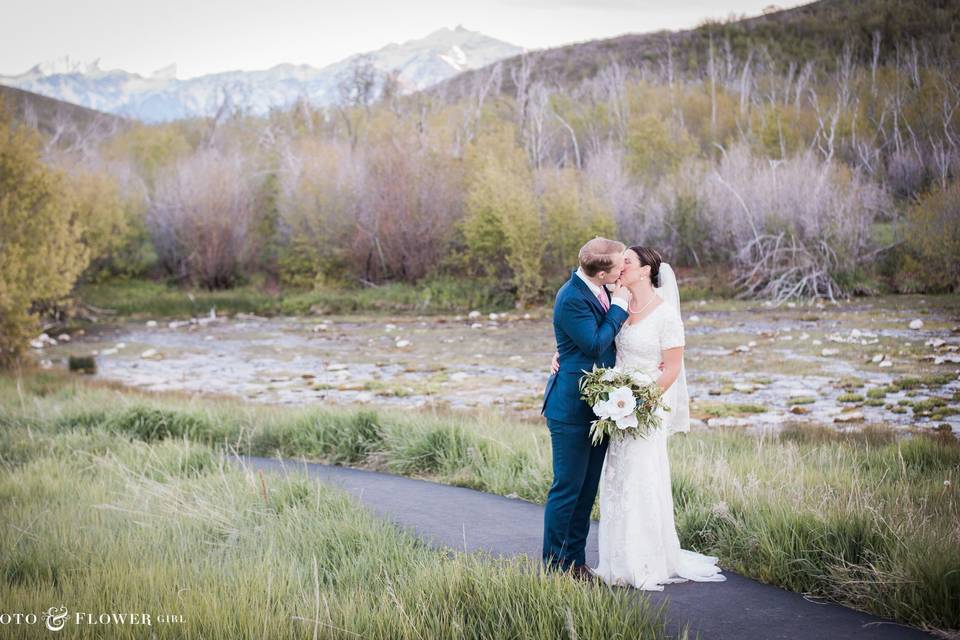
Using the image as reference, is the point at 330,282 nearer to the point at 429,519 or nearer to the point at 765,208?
the point at 765,208

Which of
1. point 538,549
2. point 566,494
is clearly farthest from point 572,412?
point 538,549

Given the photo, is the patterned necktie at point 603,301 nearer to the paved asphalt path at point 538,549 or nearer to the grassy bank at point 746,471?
the paved asphalt path at point 538,549

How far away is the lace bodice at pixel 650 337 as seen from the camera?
5.53 metres

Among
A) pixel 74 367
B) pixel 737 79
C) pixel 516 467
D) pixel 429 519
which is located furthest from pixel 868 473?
pixel 737 79

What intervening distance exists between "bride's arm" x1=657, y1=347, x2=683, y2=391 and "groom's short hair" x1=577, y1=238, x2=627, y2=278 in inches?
32.5

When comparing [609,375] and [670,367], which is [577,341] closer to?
[609,375]

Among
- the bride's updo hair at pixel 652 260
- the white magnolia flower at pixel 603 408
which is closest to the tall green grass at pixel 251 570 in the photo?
the white magnolia flower at pixel 603 408

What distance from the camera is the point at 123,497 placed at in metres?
7.59

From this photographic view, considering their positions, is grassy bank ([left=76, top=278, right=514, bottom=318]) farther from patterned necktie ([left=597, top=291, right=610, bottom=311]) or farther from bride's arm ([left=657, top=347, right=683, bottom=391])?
patterned necktie ([left=597, top=291, right=610, bottom=311])

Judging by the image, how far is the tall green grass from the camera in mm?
4219

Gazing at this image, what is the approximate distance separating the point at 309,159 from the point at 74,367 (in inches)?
879

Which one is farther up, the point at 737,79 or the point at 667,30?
the point at 667,30

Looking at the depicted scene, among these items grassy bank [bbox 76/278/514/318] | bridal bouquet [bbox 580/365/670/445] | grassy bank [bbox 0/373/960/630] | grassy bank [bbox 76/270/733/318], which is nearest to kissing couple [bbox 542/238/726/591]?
bridal bouquet [bbox 580/365/670/445]

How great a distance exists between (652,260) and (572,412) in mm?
1217
